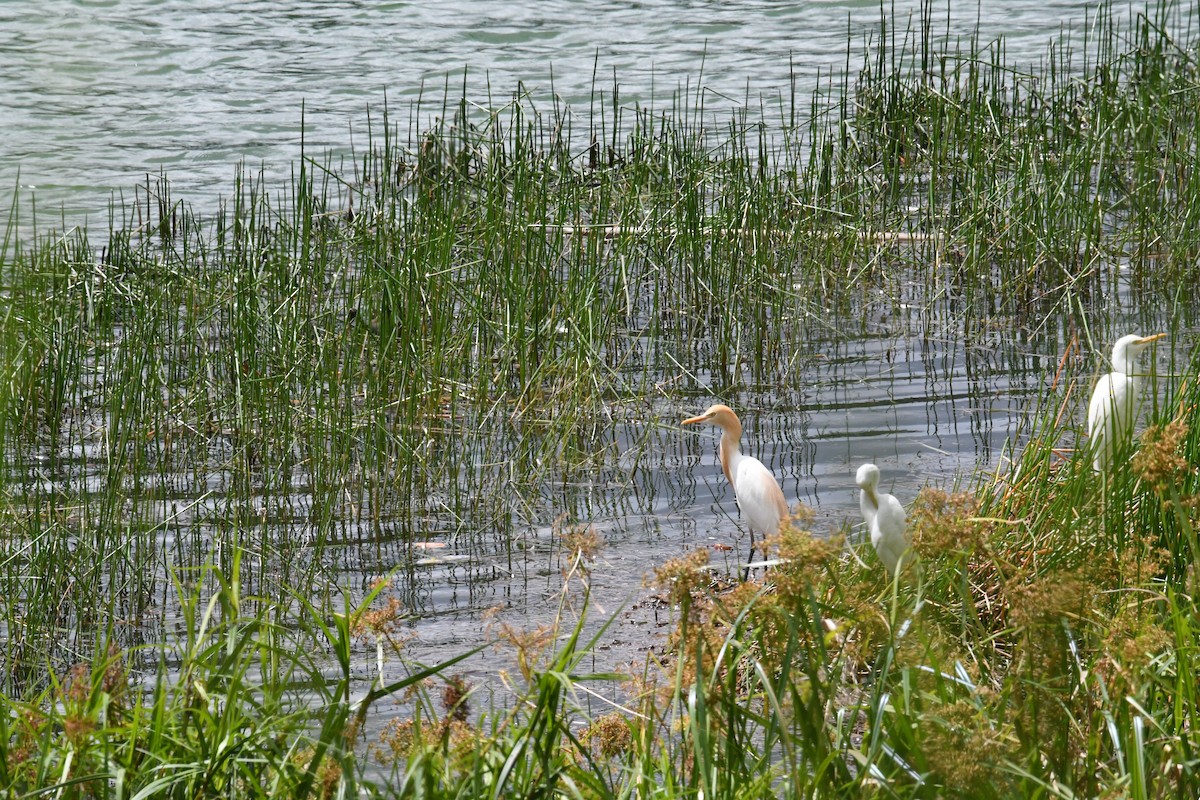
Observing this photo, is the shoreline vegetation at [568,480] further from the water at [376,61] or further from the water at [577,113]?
the water at [376,61]

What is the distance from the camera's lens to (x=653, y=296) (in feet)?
21.0

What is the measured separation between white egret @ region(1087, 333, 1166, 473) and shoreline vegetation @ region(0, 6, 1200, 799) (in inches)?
3.3

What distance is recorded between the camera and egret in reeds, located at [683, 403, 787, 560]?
13.6 ft

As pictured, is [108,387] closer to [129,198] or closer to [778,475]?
[778,475]

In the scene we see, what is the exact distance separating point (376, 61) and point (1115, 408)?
9.23 meters

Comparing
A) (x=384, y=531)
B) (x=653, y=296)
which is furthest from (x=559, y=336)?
(x=384, y=531)

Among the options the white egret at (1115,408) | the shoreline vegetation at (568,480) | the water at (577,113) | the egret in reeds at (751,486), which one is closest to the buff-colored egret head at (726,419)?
the egret in reeds at (751,486)

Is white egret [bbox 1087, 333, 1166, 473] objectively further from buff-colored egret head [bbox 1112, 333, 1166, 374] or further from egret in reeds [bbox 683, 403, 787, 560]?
egret in reeds [bbox 683, 403, 787, 560]

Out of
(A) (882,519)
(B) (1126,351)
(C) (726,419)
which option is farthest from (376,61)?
(A) (882,519)

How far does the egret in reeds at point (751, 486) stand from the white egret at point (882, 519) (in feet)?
1.06

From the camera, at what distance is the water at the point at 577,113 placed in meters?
4.03

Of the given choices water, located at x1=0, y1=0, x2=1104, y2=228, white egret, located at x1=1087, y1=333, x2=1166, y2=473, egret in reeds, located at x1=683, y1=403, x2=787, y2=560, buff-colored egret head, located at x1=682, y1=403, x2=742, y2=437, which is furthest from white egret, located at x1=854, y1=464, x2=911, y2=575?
water, located at x1=0, y1=0, x2=1104, y2=228

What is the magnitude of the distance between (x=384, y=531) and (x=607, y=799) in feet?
8.14

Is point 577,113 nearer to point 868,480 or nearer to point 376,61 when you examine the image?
point 376,61
